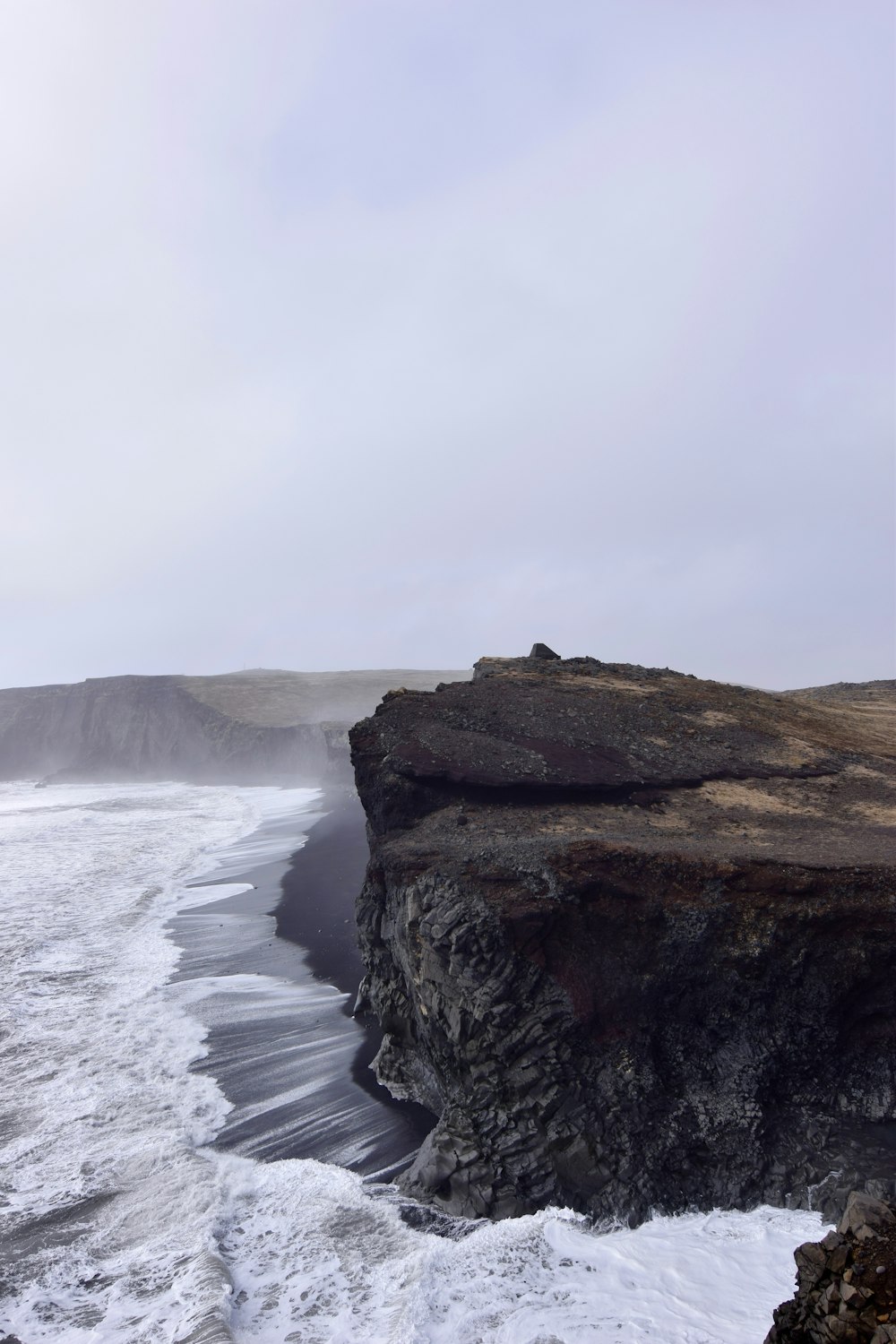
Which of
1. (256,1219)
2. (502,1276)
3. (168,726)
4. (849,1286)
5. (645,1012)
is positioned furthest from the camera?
(168,726)

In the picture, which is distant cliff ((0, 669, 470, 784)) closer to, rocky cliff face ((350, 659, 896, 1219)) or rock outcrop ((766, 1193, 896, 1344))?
rocky cliff face ((350, 659, 896, 1219))

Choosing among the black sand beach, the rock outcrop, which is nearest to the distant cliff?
the black sand beach

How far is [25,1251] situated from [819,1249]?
8.31 meters

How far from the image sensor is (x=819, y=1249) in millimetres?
5211

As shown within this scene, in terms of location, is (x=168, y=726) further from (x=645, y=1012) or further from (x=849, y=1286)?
(x=849, y=1286)

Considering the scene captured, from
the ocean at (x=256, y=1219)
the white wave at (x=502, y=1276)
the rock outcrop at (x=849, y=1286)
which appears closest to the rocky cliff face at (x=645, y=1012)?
the white wave at (x=502, y=1276)

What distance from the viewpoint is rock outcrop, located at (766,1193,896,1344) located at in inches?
183

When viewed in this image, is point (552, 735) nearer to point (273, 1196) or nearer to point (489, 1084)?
point (489, 1084)

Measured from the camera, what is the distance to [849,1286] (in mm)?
4824

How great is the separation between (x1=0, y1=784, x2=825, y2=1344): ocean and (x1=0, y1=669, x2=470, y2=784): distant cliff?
51.5 meters

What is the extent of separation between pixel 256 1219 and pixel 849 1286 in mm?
6795

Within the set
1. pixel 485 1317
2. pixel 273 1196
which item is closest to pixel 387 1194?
pixel 273 1196

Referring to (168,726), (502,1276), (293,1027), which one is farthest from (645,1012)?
(168,726)

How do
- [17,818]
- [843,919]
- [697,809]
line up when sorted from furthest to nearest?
[17,818]
[697,809]
[843,919]
